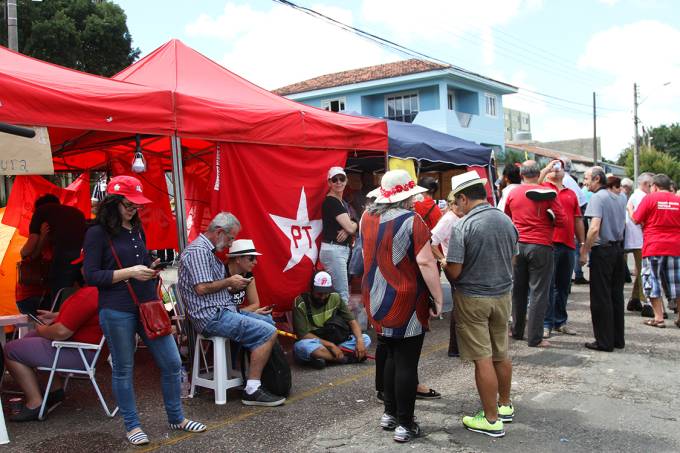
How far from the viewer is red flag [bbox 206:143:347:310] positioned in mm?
5996

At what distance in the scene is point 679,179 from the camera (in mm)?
45250

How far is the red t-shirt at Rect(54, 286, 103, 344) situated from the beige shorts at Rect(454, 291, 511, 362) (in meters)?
2.59

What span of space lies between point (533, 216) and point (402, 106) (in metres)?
27.2

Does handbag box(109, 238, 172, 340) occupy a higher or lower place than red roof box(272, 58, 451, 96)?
lower

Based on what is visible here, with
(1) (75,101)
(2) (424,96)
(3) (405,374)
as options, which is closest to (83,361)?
(1) (75,101)

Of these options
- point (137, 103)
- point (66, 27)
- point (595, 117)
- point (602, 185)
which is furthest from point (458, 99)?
point (137, 103)

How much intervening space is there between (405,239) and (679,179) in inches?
1904

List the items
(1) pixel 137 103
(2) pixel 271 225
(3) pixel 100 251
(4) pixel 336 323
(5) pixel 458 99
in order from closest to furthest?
(3) pixel 100 251 → (1) pixel 137 103 → (4) pixel 336 323 → (2) pixel 271 225 → (5) pixel 458 99

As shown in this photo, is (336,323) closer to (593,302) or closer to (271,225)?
(271,225)

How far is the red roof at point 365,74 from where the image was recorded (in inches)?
1237

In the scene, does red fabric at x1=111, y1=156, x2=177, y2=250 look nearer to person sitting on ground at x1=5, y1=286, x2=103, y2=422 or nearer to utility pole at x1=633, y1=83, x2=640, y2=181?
person sitting on ground at x1=5, y1=286, x2=103, y2=422

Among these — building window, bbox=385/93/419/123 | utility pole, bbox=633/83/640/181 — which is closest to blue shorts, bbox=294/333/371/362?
building window, bbox=385/93/419/123

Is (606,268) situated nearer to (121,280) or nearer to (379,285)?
(379,285)

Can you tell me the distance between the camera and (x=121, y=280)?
388 centimetres
